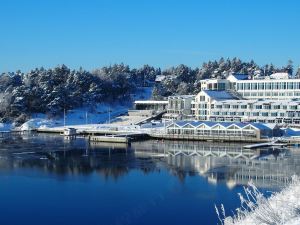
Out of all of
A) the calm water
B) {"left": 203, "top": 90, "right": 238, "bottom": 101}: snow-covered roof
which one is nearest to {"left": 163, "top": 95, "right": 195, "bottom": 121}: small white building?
{"left": 203, "top": 90, "right": 238, "bottom": 101}: snow-covered roof

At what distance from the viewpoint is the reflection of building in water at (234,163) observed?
810 inches

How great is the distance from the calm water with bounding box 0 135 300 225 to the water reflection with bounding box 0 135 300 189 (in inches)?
1.7

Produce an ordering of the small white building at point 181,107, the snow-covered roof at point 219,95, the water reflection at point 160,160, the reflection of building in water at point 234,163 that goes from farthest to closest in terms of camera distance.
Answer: the small white building at point 181,107
the snow-covered roof at point 219,95
the water reflection at point 160,160
the reflection of building in water at point 234,163

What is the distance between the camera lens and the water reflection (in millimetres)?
21742

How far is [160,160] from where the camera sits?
26.3m

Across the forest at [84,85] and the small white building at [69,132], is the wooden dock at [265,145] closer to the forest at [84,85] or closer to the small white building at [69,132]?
the small white building at [69,132]

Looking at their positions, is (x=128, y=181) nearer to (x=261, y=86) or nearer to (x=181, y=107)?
(x=181, y=107)

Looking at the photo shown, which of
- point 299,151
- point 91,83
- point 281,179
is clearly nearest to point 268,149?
point 299,151

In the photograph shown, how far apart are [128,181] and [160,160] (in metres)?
6.22

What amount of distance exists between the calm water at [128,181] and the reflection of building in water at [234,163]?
43mm

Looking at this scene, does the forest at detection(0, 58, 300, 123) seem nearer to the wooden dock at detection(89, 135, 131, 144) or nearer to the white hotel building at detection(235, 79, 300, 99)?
the white hotel building at detection(235, 79, 300, 99)

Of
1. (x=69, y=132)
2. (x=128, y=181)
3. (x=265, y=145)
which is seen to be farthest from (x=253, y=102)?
(x=128, y=181)

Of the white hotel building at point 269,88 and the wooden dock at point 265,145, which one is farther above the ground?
the white hotel building at point 269,88

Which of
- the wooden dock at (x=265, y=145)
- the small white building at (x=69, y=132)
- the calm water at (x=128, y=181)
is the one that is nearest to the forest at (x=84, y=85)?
the small white building at (x=69, y=132)
